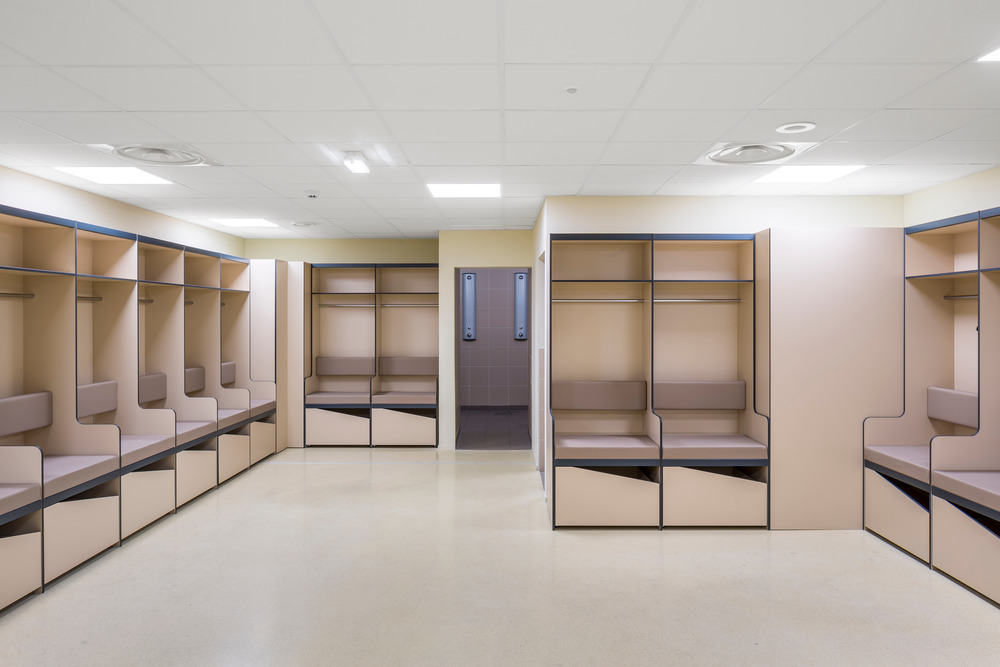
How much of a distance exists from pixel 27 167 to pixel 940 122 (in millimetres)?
5897

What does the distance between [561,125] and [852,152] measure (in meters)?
2.03

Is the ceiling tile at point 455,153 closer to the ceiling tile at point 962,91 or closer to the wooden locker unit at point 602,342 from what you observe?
the wooden locker unit at point 602,342

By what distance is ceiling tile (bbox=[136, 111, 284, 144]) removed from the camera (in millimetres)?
2983

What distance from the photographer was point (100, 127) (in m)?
3.18

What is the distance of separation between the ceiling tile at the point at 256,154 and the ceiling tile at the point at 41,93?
71 cm

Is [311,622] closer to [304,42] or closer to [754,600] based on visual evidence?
[754,600]

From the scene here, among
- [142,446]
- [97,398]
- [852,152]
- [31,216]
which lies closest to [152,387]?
[97,398]

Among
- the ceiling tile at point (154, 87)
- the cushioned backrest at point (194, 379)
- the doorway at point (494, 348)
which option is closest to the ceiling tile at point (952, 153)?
the ceiling tile at point (154, 87)

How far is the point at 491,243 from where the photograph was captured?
703 centimetres

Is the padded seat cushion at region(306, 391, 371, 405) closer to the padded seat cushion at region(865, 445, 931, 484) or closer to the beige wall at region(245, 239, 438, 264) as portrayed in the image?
the beige wall at region(245, 239, 438, 264)

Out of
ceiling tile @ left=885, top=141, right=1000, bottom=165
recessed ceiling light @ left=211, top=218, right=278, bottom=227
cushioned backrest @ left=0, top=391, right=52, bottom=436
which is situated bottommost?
cushioned backrest @ left=0, top=391, right=52, bottom=436

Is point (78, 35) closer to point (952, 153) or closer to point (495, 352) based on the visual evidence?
point (952, 153)

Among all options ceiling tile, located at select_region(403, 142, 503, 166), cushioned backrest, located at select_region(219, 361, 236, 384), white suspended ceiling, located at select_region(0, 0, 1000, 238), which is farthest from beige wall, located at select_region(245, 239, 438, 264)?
ceiling tile, located at select_region(403, 142, 503, 166)

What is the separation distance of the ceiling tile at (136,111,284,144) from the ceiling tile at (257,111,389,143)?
100mm
